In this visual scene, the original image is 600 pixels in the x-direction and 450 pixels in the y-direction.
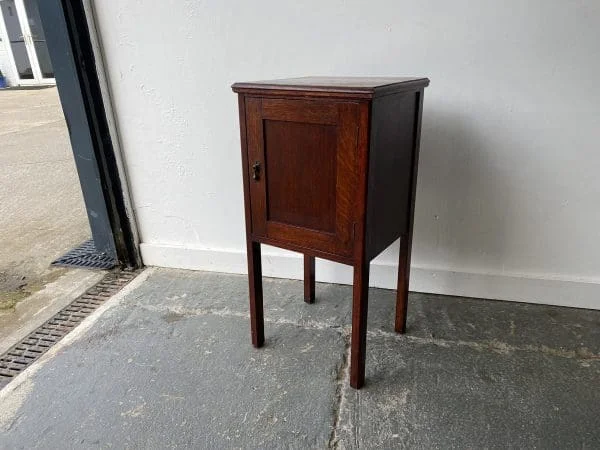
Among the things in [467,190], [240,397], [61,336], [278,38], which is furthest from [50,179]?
[467,190]

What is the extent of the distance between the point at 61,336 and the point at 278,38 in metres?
1.41

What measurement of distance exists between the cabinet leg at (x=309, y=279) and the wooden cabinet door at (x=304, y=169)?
0.46 m

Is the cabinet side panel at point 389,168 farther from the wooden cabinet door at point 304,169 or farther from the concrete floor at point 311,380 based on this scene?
the concrete floor at point 311,380

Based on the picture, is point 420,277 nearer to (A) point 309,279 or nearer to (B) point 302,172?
(A) point 309,279

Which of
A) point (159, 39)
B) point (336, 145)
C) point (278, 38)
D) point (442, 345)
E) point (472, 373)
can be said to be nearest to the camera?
point (336, 145)

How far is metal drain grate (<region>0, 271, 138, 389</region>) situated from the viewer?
1533 millimetres

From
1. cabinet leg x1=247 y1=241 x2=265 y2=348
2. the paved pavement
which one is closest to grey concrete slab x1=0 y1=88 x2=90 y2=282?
the paved pavement

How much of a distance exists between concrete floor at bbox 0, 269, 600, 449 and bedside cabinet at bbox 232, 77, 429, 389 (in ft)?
0.62

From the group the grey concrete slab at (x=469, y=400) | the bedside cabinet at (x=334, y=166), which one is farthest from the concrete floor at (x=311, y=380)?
the bedside cabinet at (x=334, y=166)

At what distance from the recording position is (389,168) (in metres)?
1.22

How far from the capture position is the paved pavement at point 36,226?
1930 mm

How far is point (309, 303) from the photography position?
71.6 inches

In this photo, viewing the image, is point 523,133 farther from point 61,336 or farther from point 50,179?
point 50,179

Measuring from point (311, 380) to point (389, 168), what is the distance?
709 millimetres
